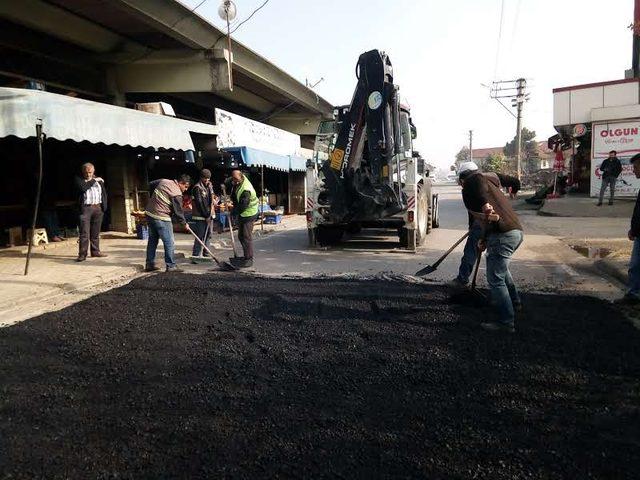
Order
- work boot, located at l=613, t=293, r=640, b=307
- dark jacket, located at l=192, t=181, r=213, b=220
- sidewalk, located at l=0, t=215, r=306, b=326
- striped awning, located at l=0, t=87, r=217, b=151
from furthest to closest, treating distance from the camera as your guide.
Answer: dark jacket, located at l=192, t=181, r=213, b=220 → striped awning, located at l=0, t=87, r=217, b=151 → sidewalk, located at l=0, t=215, r=306, b=326 → work boot, located at l=613, t=293, r=640, b=307

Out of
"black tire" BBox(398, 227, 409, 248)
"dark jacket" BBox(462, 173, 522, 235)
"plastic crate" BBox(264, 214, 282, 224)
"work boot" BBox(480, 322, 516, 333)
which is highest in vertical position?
"dark jacket" BBox(462, 173, 522, 235)

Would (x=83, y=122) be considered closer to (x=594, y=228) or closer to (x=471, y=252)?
(x=471, y=252)

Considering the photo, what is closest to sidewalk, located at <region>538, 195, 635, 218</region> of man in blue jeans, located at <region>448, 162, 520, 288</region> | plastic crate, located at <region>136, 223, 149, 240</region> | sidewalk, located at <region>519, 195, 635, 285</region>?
sidewalk, located at <region>519, 195, 635, 285</region>

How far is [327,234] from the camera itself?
976 centimetres

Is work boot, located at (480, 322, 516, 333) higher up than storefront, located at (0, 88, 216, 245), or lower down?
lower down

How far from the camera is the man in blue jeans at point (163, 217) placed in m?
7.17

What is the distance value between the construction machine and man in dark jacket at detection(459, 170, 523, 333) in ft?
13.4

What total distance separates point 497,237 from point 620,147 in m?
15.7

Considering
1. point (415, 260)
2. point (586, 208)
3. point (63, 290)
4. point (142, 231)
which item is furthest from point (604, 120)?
point (63, 290)

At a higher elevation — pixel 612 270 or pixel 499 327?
pixel 612 270

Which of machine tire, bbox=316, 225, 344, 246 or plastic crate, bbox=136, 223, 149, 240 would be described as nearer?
machine tire, bbox=316, 225, 344, 246

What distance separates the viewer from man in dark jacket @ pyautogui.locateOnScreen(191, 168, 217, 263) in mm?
8109

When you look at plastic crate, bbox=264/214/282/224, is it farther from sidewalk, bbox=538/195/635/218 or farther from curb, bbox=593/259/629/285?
curb, bbox=593/259/629/285

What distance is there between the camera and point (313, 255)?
345 inches
